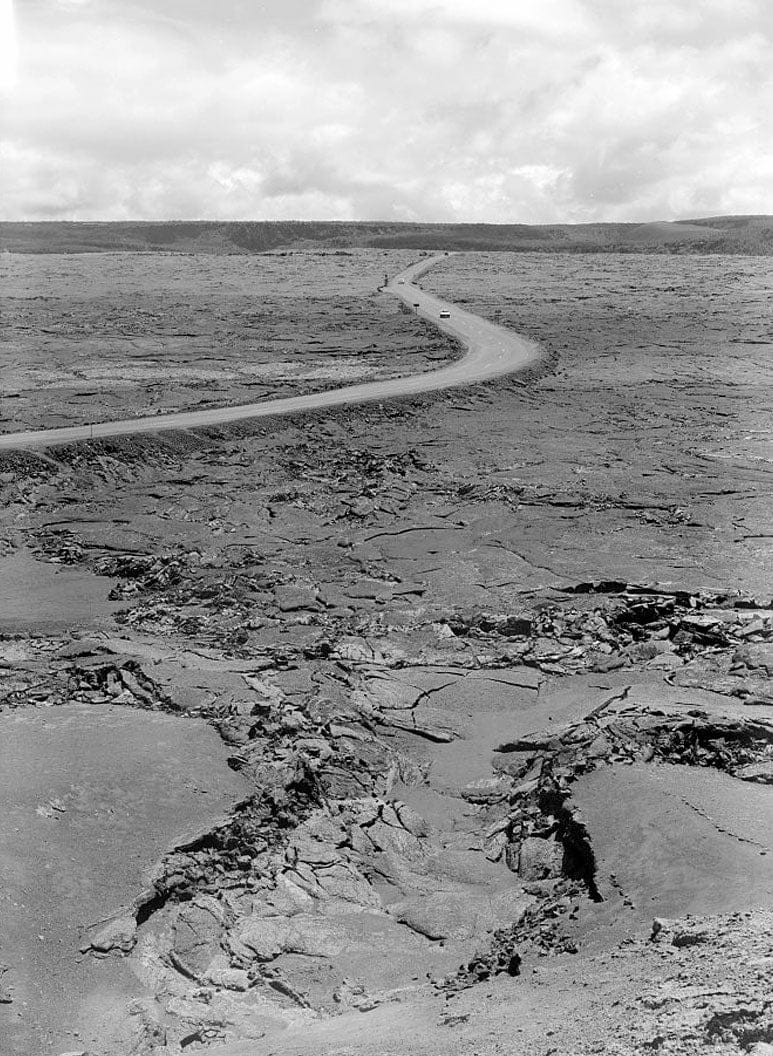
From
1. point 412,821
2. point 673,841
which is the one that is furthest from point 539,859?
point 412,821

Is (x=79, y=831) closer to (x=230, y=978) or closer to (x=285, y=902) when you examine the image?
(x=285, y=902)

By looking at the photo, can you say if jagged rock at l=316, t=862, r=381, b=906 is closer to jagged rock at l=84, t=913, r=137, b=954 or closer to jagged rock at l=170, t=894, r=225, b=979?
jagged rock at l=170, t=894, r=225, b=979

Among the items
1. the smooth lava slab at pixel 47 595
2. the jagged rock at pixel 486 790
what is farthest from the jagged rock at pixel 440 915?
the smooth lava slab at pixel 47 595

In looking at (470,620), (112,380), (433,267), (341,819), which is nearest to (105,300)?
(112,380)

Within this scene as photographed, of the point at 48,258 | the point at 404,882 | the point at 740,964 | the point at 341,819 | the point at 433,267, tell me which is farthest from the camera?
the point at 48,258

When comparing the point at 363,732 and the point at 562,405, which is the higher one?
the point at 562,405

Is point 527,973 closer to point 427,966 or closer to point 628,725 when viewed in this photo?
point 427,966
